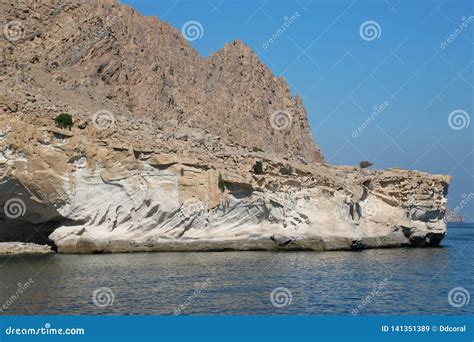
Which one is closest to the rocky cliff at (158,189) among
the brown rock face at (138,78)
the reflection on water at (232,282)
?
the brown rock face at (138,78)

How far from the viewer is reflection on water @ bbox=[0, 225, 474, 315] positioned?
2416cm

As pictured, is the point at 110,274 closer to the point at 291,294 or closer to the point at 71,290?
the point at 71,290

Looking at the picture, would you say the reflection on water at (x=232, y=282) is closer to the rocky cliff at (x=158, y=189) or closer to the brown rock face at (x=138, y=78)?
the rocky cliff at (x=158, y=189)

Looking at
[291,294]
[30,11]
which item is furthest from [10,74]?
[291,294]

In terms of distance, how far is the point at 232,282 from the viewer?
97.5 ft

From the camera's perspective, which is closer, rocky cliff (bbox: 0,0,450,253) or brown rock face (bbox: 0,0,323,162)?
rocky cliff (bbox: 0,0,450,253)

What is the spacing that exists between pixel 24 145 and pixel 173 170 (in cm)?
1038

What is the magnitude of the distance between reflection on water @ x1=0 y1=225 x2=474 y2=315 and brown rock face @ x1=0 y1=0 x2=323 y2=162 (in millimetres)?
15143

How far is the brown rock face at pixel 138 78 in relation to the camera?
63.6 meters

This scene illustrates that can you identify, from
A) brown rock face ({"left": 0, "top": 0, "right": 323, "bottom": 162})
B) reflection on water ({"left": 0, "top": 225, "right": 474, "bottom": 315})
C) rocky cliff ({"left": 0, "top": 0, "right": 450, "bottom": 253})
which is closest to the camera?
reflection on water ({"left": 0, "top": 225, "right": 474, "bottom": 315})

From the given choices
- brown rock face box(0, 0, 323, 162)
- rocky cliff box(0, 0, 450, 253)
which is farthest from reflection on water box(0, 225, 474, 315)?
brown rock face box(0, 0, 323, 162)

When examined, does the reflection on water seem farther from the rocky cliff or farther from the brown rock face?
the brown rock face

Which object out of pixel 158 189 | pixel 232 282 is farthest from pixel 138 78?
pixel 232 282

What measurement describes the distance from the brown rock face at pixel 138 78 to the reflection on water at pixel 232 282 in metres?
15.1
